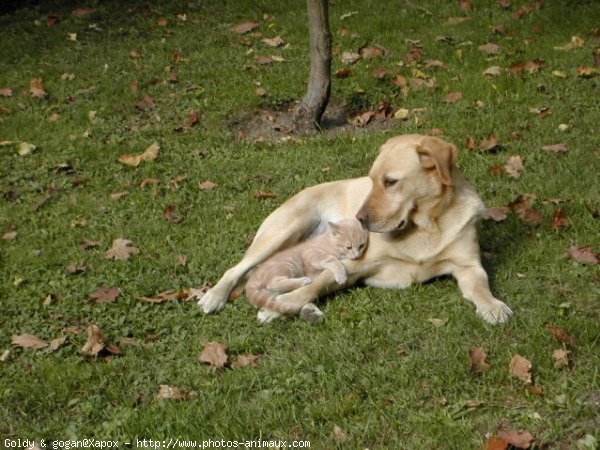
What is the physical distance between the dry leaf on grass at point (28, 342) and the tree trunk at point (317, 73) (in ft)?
13.4

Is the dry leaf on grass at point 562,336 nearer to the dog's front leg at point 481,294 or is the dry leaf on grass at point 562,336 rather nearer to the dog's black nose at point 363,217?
the dog's front leg at point 481,294

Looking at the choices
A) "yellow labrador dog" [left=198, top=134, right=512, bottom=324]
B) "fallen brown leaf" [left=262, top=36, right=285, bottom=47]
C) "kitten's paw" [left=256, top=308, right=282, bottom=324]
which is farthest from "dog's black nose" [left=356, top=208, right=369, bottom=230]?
"fallen brown leaf" [left=262, top=36, right=285, bottom=47]

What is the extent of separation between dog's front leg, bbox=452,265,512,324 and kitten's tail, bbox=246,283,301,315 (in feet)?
3.62

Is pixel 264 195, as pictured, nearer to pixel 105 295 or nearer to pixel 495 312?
pixel 105 295

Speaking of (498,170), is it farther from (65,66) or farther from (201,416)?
(65,66)

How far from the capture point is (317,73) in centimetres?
858

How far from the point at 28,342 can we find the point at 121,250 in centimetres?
137

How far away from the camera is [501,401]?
4.30 meters

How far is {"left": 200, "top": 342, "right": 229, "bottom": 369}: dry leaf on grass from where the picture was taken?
16.4 feet

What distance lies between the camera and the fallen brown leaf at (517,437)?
3881mm

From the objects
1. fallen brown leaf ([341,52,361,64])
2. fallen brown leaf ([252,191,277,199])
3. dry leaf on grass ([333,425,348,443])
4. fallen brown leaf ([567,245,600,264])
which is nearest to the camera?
dry leaf on grass ([333,425,348,443])

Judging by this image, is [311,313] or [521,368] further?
[311,313]

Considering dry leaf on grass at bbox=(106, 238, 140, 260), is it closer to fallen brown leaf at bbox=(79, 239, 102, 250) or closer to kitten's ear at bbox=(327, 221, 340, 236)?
fallen brown leaf at bbox=(79, 239, 102, 250)

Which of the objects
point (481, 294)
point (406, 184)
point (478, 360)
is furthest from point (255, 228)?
point (478, 360)
